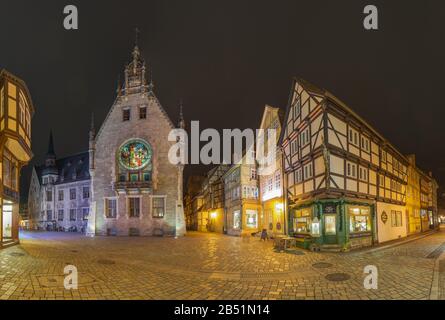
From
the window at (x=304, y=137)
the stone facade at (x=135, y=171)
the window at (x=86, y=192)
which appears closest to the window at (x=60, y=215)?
the window at (x=86, y=192)

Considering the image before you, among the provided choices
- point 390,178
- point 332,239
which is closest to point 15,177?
point 332,239

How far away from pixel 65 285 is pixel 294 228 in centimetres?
1745

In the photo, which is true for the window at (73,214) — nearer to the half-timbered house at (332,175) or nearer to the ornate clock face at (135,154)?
the ornate clock face at (135,154)

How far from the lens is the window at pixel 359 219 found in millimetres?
20328

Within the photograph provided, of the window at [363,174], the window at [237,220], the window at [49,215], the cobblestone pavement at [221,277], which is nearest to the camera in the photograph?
the cobblestone pavement at [221,277]

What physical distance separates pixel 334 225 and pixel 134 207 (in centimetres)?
2547

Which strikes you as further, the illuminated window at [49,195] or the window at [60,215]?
the illuminated window at [49,195]

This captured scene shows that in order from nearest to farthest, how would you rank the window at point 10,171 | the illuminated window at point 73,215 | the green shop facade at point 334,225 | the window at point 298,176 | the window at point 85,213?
the green shop facade at point 334,225
the window at point 10,171
the window at point 298,176
the window at point 85,213
the illuminated window at point 73,215

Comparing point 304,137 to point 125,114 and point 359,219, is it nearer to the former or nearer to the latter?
point 359,219

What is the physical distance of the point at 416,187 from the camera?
4119 cm

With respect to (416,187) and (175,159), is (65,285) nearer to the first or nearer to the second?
(175,159)

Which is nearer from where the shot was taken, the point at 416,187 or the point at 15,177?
the point at 15,177

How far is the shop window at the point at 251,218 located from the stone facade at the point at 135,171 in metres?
8.10

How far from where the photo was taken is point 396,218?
28.5 meters
